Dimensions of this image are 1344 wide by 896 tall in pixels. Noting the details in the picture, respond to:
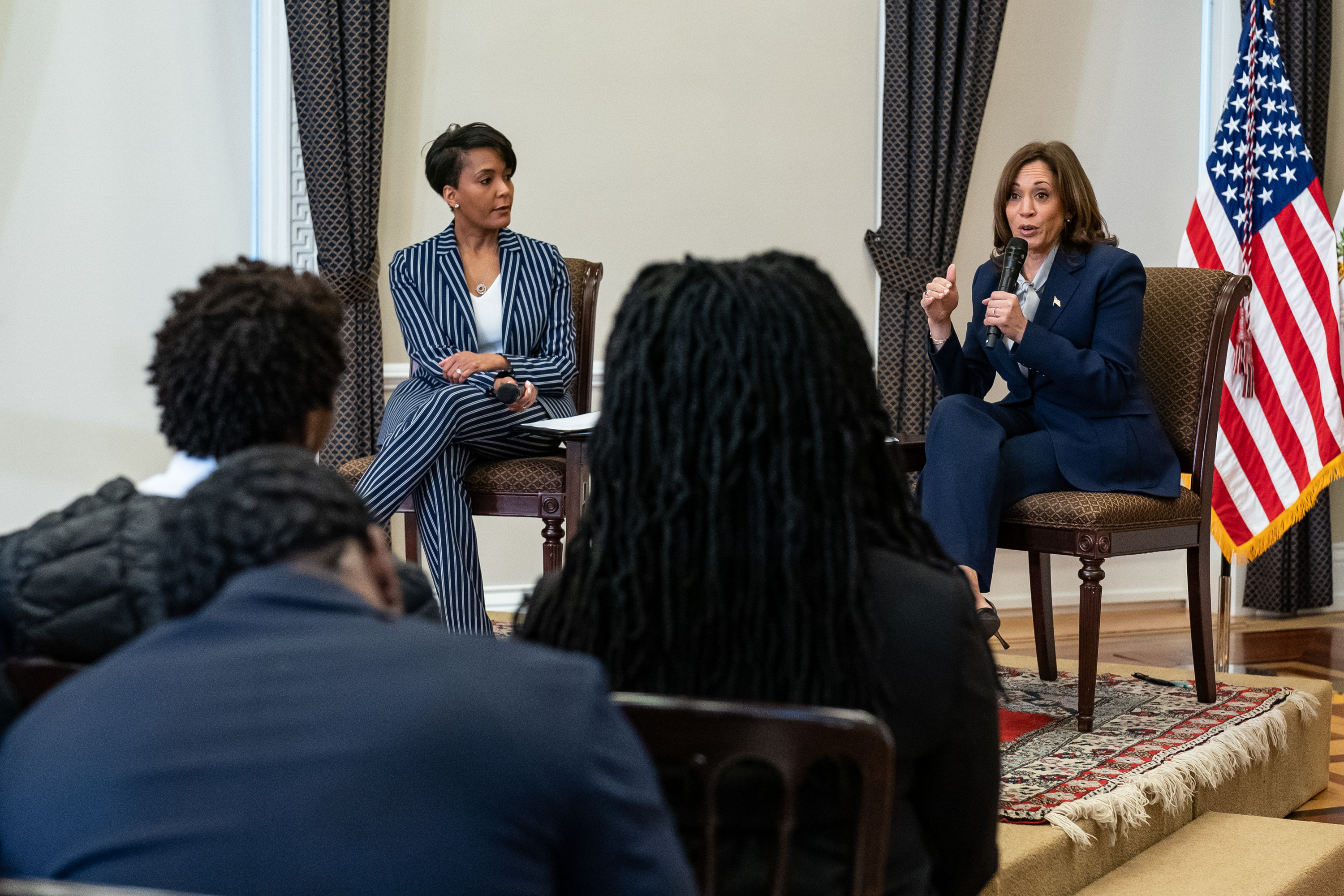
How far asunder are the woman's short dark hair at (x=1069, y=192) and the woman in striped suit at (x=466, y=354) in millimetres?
1160

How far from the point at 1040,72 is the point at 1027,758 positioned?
3.06 m

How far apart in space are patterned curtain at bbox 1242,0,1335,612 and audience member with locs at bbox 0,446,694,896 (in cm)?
465

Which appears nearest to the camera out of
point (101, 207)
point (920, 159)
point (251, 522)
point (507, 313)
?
point (251, 522)

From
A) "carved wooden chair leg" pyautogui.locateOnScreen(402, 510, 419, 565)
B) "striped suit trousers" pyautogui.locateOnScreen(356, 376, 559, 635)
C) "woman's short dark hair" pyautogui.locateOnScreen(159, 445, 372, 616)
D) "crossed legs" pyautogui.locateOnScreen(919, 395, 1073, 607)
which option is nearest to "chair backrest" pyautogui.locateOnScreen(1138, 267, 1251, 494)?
"crossed legs" pyautogui.locateOnScreen(919, 395, 1073, 607)

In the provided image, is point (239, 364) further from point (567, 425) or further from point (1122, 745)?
point (1122, 745)

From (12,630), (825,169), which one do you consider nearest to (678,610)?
(12,630)

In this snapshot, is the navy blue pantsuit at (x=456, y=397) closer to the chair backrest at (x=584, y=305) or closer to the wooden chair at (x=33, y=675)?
the chair backrest at (x=584, y=305)

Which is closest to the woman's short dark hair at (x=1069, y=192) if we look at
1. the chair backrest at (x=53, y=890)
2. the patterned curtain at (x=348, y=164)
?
the patterned curtain at (x=348, y=164)

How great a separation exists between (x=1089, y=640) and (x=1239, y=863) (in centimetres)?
55

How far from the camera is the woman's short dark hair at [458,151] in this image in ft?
10.2

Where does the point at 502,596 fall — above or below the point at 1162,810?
above

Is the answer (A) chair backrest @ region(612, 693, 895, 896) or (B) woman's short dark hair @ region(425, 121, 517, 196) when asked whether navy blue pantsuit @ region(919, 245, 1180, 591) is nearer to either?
(B) woman's short dark hair @ region(425, 121, 517, 196)

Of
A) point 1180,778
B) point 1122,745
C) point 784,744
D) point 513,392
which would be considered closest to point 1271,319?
point 1122,745

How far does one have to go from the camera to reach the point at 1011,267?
2.69 metres
